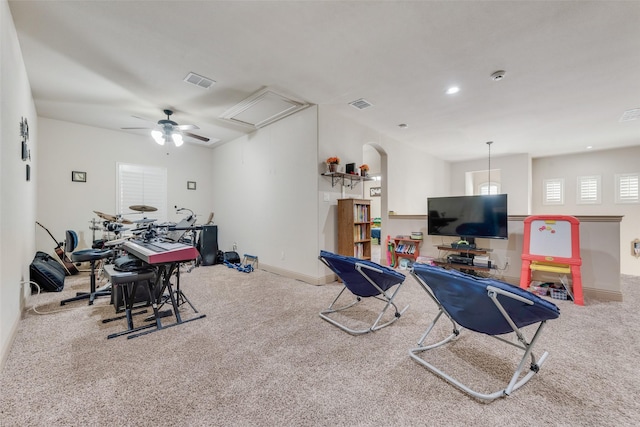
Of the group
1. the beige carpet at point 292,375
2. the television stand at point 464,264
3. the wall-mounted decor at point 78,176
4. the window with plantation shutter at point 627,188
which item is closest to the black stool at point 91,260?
the beige carpet at point 292,375

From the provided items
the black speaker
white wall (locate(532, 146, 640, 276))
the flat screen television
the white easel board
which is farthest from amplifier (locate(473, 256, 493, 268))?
the black speaker

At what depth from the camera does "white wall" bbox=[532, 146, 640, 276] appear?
19.5 ft

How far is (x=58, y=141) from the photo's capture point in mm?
4660

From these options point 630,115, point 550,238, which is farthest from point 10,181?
point 630,115

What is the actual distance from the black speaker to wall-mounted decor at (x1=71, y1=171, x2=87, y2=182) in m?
2.34

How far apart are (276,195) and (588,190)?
26.1ft

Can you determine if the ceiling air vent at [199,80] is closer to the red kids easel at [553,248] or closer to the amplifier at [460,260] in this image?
the amplifier at [460,260]

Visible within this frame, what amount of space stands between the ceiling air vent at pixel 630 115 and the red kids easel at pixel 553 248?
2521 millimetres

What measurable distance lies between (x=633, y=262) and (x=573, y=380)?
22.2 feet

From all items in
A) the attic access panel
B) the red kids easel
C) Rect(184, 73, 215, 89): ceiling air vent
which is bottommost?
the red kids easel

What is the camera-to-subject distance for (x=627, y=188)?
241 inches

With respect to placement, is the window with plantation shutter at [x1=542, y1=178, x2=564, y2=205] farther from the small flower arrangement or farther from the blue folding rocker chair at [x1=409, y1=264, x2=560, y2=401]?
the blue folding rocker chair at [x1=409, y1=264, x2=560, y2=401]

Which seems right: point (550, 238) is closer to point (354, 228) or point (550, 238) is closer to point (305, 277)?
point (354, 228)

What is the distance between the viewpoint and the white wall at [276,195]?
406 centimetres
